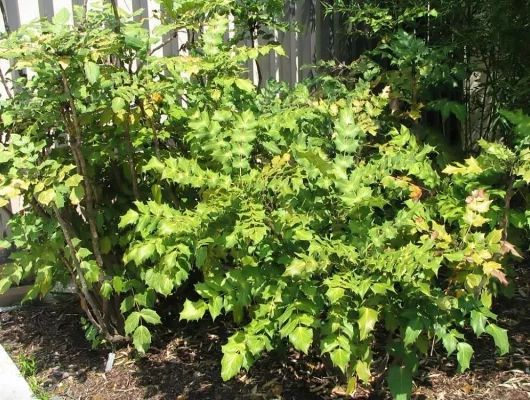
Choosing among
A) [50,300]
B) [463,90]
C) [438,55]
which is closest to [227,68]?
[438,55]

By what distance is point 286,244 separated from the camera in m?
2.52

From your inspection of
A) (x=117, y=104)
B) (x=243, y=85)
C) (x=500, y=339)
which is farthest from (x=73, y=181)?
(x=500, y=339)

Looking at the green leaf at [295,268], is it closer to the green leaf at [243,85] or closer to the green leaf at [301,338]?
the green leaf at [301,338]

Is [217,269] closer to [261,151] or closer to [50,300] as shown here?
[261,151]

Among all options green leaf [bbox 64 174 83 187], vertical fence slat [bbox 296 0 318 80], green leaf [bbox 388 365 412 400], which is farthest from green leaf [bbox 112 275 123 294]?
vertical fence slat [bbox 296 0 318 80]

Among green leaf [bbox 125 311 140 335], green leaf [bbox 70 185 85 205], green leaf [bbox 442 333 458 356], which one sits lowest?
green leaf [bbox 125 311 140 335]

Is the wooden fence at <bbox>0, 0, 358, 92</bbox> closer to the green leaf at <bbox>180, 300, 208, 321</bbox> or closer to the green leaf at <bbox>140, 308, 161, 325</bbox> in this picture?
the green leaf at <bbox>140, 308, 161, 325</bbox>

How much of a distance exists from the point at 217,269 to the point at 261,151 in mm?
664

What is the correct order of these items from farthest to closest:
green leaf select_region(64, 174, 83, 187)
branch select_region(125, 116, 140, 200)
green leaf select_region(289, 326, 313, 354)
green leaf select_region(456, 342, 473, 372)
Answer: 1. branch select_region(125, 116, 140, 200)
2. green leaf select_region(64, 174, 83, 187)
3. green leaf select_region(456, 342, 473, 372)
4. green leaf select_region(289, 326, 313, 354)

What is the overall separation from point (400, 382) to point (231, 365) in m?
0.66

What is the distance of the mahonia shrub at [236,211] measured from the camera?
93.9 inches

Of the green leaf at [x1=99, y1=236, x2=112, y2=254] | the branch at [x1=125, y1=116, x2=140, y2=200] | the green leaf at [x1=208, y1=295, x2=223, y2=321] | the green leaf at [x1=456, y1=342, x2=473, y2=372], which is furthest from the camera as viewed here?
the green leaf at [x1=99, y1=236, x2=112, y2=254]

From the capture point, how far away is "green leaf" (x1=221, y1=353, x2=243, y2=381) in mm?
2324

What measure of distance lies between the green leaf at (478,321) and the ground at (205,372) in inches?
24.5
